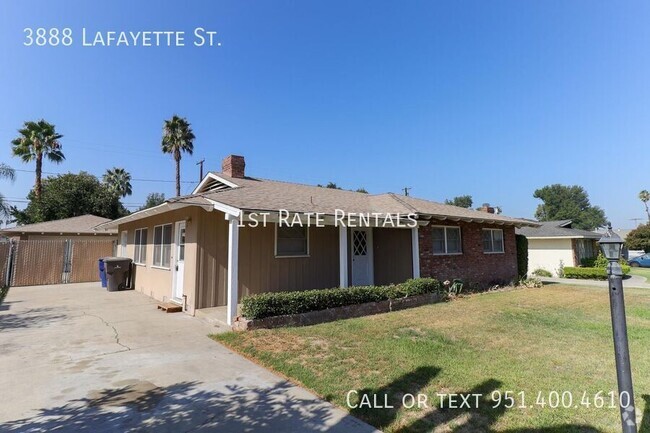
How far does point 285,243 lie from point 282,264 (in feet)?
1.92

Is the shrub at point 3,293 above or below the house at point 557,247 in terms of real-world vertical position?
below

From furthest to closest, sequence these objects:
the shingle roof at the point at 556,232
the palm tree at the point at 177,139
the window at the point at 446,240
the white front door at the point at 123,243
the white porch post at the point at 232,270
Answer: the palm tree at the point at 177,139 < the shingle roof at the point at 556,232 < the white front door at the point at 123,243 < the window at the point at 446,240 < the white porch post at the point at 232,270

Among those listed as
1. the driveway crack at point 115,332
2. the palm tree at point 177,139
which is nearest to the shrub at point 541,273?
the driveway crack at point 115,332

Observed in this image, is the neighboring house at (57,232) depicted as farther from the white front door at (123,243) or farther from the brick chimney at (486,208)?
the brick chimney at (486,208)

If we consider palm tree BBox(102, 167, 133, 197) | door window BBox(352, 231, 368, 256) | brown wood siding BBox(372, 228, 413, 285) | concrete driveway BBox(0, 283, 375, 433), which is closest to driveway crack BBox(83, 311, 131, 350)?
concrete driveway BBox(0, 283, 375, 433)

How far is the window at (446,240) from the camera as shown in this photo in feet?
40.5

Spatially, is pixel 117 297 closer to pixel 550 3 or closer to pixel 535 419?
pixel 535 419

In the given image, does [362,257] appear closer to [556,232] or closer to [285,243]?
[285,243]

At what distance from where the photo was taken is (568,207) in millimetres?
73125

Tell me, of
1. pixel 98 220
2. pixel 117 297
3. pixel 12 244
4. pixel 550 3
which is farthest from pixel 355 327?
pixel 98 220

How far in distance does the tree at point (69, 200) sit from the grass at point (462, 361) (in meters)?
28.2

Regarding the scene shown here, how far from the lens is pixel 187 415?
11.8ft

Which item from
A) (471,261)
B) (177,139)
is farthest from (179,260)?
(177,139)

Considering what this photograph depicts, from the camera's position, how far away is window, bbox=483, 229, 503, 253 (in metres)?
14.4
